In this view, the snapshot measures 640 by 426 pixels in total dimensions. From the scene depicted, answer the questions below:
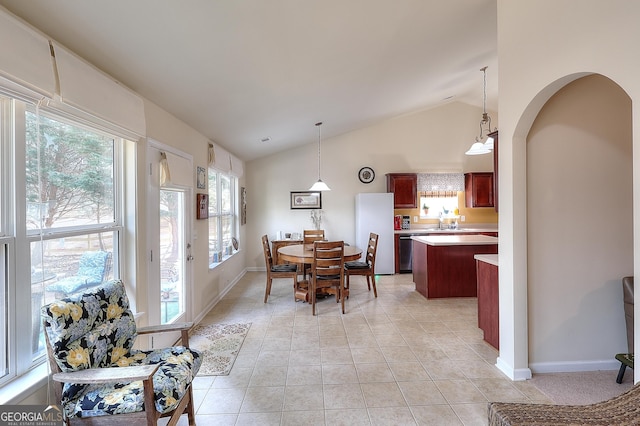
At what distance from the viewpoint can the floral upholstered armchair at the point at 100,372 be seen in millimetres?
1381

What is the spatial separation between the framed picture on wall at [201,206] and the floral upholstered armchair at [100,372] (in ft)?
6.30

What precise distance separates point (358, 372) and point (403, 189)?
439 cm

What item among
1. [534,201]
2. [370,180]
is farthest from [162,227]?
[370,180]

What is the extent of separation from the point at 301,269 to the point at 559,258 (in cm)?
332

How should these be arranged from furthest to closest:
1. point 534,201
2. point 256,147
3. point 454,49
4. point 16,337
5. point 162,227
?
1. point 256,147
2. point 454,49
3. point 162,227
4. point 534,201
5. point 16,337

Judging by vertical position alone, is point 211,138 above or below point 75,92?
above

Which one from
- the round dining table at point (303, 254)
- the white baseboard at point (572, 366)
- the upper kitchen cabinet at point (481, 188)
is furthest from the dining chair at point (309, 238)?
the upper kitchen cabinet at point (481, 188)

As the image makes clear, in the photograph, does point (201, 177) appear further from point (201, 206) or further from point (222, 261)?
point (222, 261)

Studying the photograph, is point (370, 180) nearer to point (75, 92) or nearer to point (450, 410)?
point (450, 410)

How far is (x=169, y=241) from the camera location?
301cm

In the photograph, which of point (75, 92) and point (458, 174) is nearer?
point (75, 92)

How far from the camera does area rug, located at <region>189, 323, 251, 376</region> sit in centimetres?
251

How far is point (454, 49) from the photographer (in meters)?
3.30

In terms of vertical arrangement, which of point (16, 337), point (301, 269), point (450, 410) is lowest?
point (450, 410)
